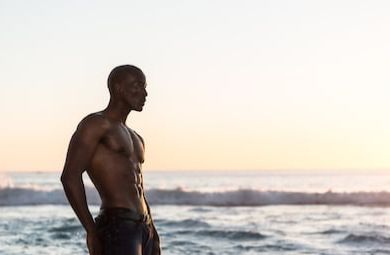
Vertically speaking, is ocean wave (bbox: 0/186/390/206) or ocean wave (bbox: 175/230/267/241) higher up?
ocean wave (bbox: 0/186/390/206)

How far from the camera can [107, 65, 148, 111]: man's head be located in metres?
4.32

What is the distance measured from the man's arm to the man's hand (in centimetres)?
3

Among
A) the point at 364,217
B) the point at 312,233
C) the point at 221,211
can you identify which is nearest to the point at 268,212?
the point at 221,211

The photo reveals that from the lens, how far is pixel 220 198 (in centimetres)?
3744

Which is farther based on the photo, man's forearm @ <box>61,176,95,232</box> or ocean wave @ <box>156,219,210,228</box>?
ocean wave @ <box>156,219,210,228</box>

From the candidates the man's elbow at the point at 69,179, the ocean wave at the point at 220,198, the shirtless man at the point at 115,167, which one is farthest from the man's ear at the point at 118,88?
the ocean wave at the point at 220,198

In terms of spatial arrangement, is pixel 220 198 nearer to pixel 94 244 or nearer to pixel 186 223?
pixel 186 223

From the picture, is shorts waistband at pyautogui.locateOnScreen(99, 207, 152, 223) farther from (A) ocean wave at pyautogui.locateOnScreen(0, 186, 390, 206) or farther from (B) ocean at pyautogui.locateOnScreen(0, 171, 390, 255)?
(A) ocean wave at pyautogui.locateOnScreen(0, 186, 390, 206)

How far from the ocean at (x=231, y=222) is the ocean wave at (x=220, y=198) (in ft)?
0.12

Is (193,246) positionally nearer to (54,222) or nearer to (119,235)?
(54,222)

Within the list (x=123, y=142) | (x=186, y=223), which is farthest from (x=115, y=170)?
(x=186, y=223)

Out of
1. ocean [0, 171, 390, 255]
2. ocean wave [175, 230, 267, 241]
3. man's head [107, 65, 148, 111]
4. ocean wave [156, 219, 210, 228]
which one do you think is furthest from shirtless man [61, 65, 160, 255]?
ocean wave [156, 219, 210, 228]

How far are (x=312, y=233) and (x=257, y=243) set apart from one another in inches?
124

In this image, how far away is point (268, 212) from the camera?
102 feet
